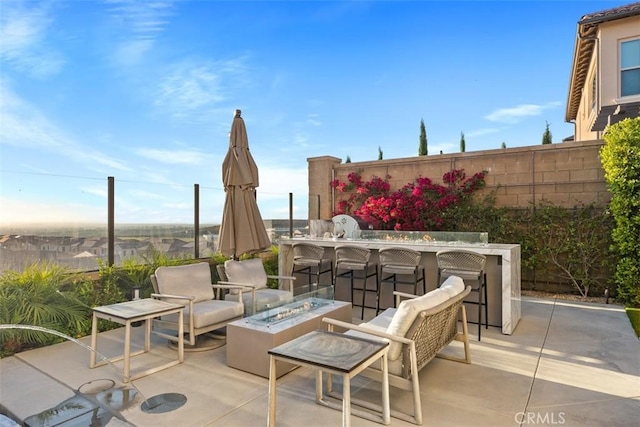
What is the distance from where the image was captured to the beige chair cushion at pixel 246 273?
4.96 metres

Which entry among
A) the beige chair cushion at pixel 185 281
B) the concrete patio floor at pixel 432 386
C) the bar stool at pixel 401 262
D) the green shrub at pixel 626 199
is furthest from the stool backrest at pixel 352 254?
the green shrub at pixel 626 199

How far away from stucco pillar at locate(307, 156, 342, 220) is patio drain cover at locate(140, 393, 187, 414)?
7015mm

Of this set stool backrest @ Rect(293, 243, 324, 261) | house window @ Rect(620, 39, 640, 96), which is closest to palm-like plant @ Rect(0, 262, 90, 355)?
stool backrest @ Rect(293, 243, 324, 261)

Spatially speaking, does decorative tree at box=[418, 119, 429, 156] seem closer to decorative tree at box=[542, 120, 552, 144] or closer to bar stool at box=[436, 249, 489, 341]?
decorative tree at box=[542, 120, 552, 144]

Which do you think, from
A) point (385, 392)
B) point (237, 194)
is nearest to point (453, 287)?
point (385, 392)

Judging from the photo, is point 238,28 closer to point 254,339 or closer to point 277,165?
point 277,165

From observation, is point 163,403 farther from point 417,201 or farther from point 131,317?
point 417,201

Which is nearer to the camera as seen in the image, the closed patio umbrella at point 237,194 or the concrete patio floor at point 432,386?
the concrete patio floor at point 432,386

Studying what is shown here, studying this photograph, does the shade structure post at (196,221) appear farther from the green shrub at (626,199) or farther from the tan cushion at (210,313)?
the green shrub at (626,199)

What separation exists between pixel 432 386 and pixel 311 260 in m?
3.04

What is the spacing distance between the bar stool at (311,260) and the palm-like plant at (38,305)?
2981 millimetres

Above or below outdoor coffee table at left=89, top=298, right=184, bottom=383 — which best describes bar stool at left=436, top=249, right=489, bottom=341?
above

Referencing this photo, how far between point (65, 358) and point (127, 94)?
507 centimetres

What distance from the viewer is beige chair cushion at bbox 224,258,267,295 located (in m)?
4.96
